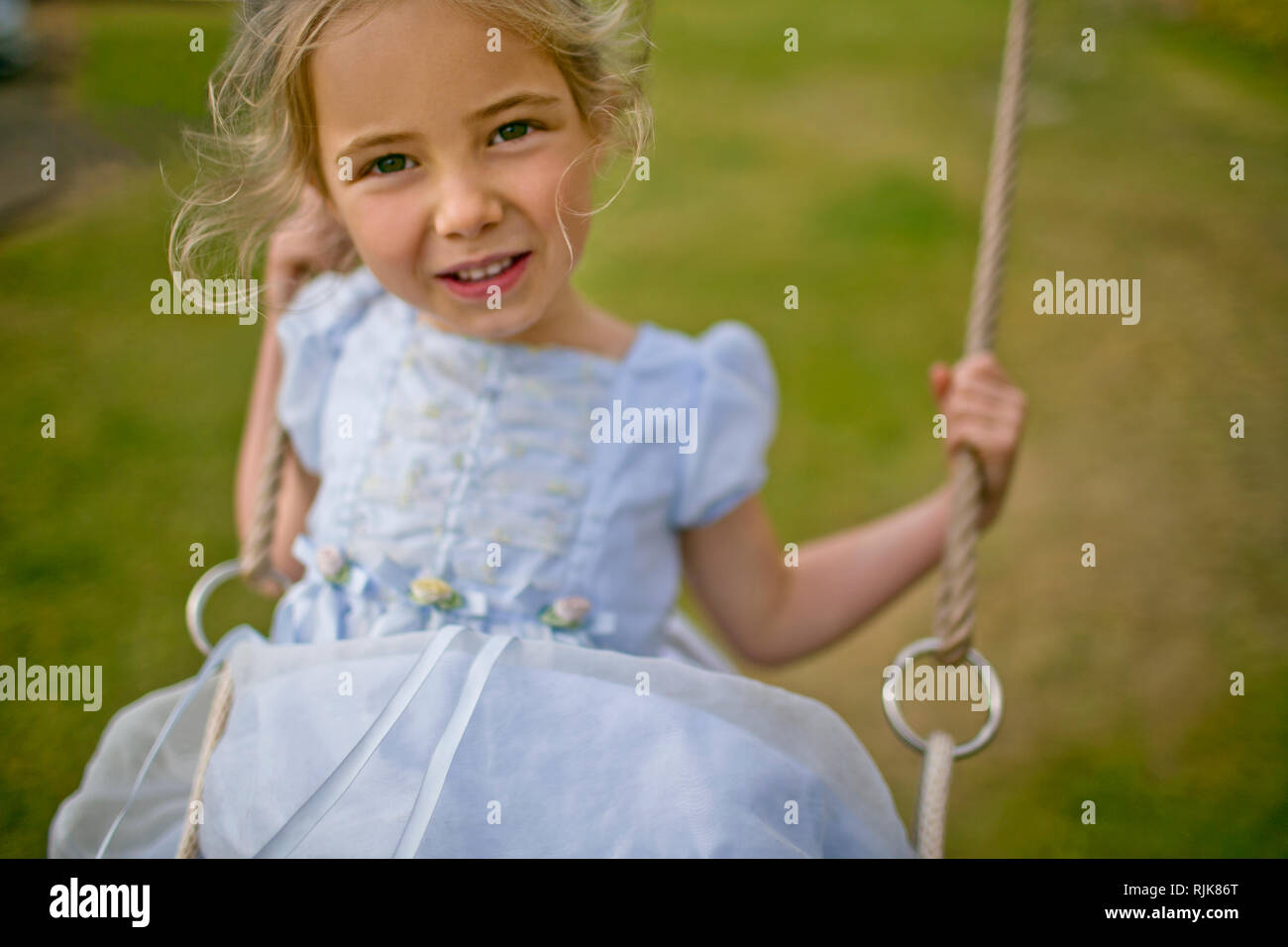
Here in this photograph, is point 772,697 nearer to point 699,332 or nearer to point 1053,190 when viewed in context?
point 699,332

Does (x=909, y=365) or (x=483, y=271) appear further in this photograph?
(x=909, y=365)

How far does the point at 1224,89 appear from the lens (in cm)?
286

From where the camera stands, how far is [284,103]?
750 mm

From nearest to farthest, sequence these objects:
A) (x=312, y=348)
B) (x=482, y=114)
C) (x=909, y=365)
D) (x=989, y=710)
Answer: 1. (x=482, y=114)
2. (x=989, y=710)
3. (x=312, y=348)
4. (x=909, y=365)

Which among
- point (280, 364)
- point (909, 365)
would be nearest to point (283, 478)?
point (280, 364)

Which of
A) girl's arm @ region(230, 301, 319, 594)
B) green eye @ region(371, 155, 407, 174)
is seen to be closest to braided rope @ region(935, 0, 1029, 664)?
green eye @ region(371, 155, 407, 174)

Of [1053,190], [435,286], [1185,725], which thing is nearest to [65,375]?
[435,286]

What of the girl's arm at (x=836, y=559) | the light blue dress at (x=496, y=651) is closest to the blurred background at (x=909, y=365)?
the light blue dress at (x=496, y=651)

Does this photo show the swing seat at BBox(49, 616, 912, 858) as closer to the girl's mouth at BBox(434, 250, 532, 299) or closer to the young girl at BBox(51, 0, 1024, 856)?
the young girl at BBox(51, 0, 1024, 856)

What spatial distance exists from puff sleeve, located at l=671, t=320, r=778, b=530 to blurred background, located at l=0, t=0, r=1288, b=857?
0.43 meters

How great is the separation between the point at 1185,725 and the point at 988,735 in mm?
813

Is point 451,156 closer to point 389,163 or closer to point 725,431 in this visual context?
point 389,163

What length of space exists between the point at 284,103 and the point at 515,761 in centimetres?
46

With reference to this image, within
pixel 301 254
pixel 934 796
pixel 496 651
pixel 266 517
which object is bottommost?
pixel 934 796
